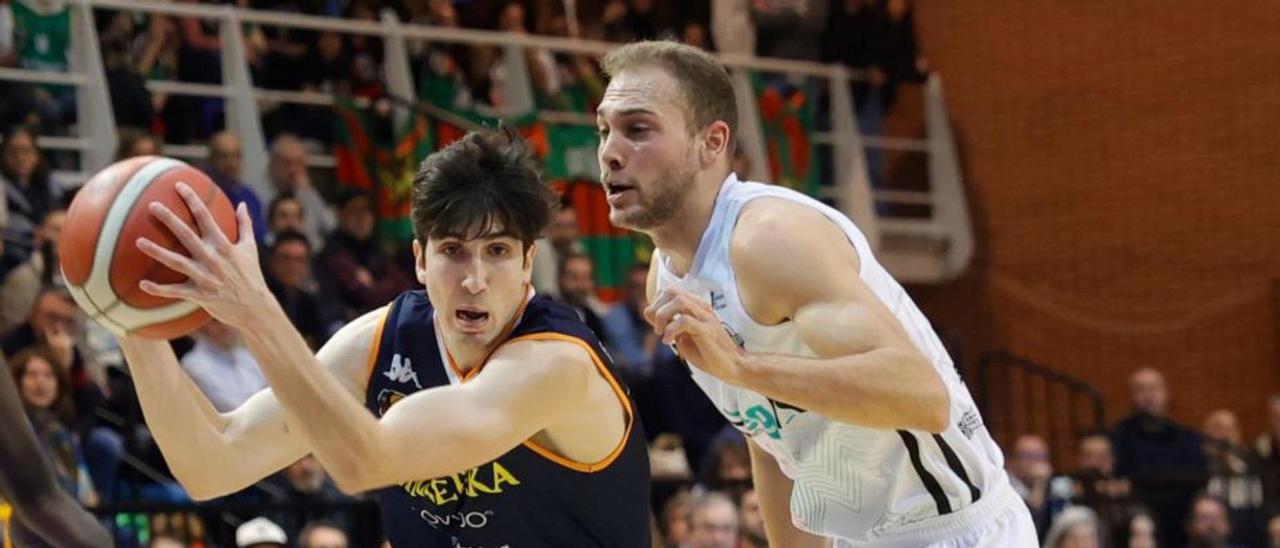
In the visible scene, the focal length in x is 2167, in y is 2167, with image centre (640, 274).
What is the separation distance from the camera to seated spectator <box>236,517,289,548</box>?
24.4ft

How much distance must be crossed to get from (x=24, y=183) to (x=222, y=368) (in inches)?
67.3

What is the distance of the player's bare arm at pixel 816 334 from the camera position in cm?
420

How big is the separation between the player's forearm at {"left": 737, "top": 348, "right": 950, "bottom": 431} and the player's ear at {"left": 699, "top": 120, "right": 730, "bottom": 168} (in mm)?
717

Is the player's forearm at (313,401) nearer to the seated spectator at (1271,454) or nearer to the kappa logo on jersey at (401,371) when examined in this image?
the kappa logo on jersey at (401,371)

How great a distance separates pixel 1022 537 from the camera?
196 inches

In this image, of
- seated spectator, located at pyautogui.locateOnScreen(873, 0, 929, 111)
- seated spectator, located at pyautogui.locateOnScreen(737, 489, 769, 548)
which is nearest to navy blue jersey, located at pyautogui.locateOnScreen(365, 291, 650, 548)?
seated spectator, located at pyautogui.locateOnScreen(737, 489, 769, 548)

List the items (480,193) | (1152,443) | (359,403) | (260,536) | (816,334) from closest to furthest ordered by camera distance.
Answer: (359,403), (816,334), (480,193), (260,536), (1152,443)

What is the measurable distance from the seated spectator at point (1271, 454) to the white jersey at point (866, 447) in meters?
6.92

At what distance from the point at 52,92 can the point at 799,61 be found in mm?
5875

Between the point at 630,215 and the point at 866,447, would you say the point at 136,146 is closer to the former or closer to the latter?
the point at 630,215

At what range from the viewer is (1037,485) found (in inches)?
434

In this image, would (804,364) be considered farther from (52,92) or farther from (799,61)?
(799,61)

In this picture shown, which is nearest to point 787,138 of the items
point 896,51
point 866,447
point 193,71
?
point 896,51

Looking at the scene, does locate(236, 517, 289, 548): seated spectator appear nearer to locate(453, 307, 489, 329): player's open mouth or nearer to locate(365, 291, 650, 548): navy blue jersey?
locate(365, 291, 650, 548): navy blue jersey
